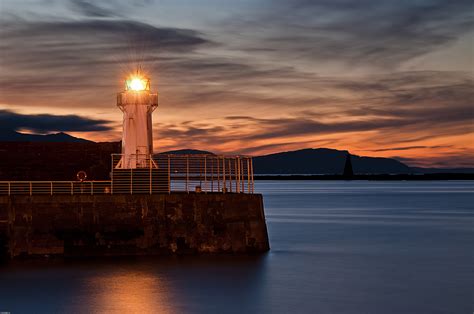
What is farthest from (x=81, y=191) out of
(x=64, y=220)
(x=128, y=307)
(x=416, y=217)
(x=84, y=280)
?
(x=416, y=217)

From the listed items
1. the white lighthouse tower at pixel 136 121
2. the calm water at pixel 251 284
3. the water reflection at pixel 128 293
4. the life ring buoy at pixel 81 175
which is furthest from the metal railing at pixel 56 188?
the water reflection at pixel 128 293

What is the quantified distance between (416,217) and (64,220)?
35189 mm

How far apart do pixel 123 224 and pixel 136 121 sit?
486cm

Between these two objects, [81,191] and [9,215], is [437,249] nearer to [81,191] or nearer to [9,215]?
[81,191]

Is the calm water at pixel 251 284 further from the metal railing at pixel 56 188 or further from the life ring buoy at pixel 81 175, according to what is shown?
the life ring buoy at pixel 81 175

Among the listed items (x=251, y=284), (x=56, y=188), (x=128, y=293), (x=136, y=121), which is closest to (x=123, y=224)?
(x=128, y=293)

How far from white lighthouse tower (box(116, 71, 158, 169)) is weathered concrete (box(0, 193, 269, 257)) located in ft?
11.7

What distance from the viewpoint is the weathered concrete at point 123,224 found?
69.7ft

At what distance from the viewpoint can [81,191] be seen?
2439 centimetres

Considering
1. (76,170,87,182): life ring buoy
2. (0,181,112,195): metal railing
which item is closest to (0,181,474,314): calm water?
(0,181,112,195): metal railing

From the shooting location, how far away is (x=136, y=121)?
25281mm

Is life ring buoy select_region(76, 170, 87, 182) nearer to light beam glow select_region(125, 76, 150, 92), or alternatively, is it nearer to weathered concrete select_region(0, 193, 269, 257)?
light beam glow select_region(125, 76, 150, 92)

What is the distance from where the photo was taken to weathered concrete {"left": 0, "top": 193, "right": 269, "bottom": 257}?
21.2 m

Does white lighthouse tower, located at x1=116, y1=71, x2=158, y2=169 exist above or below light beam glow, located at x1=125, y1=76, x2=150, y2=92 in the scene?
below
